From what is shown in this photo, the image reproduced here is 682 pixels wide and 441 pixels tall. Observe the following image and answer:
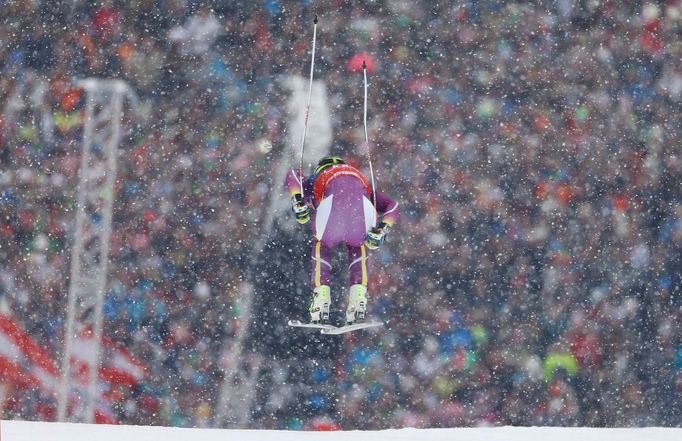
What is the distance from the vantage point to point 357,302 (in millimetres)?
4969

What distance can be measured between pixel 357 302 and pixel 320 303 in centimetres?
18

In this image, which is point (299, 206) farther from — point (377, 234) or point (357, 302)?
point (357, 302)

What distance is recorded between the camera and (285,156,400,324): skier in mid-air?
489cm

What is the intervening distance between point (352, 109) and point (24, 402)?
260 centimetres

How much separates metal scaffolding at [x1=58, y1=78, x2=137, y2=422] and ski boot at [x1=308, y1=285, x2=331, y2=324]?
1544 mm

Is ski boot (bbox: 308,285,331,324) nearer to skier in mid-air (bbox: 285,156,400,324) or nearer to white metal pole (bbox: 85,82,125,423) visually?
skier in mid-air (bbox: 285,156,400,324)

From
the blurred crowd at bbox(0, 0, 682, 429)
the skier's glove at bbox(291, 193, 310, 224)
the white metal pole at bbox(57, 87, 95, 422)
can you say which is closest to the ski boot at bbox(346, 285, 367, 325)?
the skier's glove at bbox(291, 193, 310, 224)

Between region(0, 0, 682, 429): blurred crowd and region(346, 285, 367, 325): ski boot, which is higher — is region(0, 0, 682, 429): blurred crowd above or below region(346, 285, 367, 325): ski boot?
above

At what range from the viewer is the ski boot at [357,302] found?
4961 millimetres

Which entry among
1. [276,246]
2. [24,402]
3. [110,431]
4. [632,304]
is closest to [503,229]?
[632,304]

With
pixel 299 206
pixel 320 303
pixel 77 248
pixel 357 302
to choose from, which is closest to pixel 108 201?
pixel 77 248

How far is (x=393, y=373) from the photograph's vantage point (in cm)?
586

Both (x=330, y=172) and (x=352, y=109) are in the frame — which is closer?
(x=330, y=172)

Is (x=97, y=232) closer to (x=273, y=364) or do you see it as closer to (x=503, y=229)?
(x=273, y=364)
